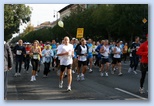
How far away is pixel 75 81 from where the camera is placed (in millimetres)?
12664

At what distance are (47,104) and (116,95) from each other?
204 centimetres

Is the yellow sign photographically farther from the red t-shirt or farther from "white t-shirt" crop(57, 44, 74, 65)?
the red t-shirt

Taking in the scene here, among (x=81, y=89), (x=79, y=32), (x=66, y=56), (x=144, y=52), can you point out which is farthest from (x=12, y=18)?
(x=79, y=32)

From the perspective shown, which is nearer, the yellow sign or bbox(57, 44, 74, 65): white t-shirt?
bbox(57, 44, 74, 65): white t-shirt

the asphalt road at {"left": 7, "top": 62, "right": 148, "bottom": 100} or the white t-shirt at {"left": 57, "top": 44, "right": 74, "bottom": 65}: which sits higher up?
the white t-shirt at {"left": 57, "top": 44, "right": 74, "bottom": 65}

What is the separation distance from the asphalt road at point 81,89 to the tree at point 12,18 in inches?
66.5

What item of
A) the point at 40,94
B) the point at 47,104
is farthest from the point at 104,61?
the point at 47,104

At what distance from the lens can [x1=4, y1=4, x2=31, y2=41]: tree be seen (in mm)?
9523

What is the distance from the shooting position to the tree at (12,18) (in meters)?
9.52

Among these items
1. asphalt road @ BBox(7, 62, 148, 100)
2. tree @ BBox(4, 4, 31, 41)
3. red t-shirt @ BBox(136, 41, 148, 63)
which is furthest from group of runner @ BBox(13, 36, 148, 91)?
red t-shirt @ BBox(136, 41, 148, 63)

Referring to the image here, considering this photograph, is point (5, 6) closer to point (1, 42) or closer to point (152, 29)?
point (1, 42)

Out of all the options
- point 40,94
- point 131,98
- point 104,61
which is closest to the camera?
point 131,98

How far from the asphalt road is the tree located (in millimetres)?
1688

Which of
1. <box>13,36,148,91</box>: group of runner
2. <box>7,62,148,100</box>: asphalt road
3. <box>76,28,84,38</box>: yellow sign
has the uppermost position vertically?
<box>76,28,84,38</box>: yellow sign
